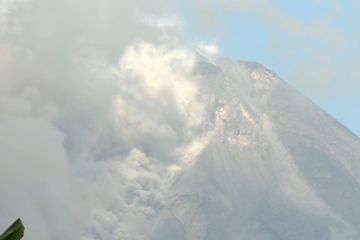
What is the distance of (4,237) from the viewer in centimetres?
954

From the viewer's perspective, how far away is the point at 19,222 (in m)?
9.63

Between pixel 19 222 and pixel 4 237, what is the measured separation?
0.75 ft
